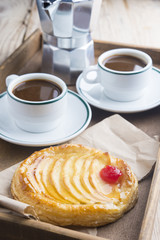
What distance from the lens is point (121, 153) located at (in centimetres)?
118

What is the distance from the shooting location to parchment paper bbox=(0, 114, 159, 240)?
94 cm

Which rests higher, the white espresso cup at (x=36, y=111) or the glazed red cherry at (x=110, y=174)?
the white espresso cup at (x=36, y=111)

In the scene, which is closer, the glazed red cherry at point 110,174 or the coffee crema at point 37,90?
the glazed red cherry at point 110,174

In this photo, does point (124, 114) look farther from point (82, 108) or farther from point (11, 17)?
point (11, 17)

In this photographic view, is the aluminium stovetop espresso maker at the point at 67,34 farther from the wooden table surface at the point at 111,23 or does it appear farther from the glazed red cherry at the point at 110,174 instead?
the glazed red cherry at the point at 110,174

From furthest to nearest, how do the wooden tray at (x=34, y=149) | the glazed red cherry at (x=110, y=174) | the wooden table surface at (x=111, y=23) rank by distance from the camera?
the wooden table surface at (x=111, y=23) → the glazed red cherry at (x=110, y=174) → the wooden tray at (x=34, y=149)

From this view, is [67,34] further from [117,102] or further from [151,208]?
[151,208]

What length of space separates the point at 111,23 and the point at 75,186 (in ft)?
4.89

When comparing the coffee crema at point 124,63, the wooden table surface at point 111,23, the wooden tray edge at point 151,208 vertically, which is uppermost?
the coffee crema at point 124,63

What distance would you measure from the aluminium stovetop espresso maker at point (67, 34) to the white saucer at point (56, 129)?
220mm

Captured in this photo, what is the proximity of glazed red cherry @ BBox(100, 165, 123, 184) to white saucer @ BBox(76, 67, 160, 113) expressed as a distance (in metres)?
0.36

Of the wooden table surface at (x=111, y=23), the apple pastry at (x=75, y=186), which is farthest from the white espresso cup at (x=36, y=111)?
the wooden table surface at (x=111, y=23)

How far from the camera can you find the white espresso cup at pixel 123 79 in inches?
53.2

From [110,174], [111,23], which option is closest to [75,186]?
[110,174]
